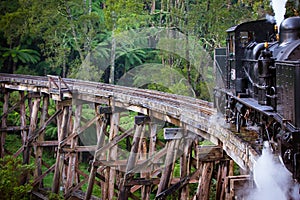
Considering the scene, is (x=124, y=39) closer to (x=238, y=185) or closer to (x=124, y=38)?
(x=124, y=38)

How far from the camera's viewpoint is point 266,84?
5.70 m

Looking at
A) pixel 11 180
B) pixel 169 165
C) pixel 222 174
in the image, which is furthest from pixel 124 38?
pixel 222 174

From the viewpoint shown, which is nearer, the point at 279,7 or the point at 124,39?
the point at 279,7

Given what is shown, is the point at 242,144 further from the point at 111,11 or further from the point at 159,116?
the point at 111,11

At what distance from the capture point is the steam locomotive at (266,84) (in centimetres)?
444

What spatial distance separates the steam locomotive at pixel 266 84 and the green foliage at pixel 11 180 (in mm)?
4563

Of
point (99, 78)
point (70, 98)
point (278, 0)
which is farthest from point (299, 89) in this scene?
point (99, 78)

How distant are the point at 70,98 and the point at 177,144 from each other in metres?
4.67

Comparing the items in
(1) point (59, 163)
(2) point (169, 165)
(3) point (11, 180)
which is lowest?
(3) point (11, 180)

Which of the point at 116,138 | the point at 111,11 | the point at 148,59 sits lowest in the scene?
the point at 116,138

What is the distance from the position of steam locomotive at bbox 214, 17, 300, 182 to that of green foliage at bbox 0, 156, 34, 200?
456cm

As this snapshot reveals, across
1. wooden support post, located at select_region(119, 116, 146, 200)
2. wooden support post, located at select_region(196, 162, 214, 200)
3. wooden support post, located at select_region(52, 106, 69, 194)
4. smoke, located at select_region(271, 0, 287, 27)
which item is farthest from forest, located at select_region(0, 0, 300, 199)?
wooden support post, located at select_region(196, 162, 214, 200)

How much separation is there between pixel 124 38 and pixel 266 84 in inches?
538

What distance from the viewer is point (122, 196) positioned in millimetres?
9086
